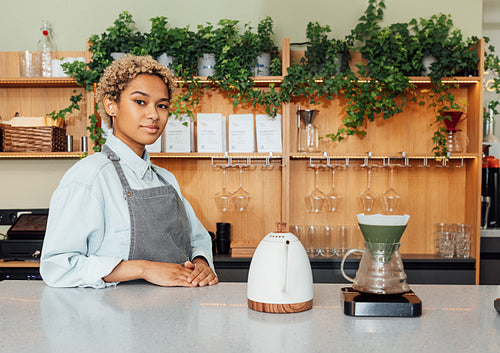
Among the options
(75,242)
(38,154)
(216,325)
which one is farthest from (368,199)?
(216,325)

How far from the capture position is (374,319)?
3.81 feet

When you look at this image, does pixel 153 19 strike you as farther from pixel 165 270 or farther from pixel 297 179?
pixel 165 270

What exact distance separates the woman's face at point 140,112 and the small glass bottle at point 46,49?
1817mm

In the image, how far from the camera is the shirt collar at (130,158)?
1.75 meters

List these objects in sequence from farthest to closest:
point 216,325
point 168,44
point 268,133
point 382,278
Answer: point 268,133 < point 168,44 < point 382,278 < point 216,325

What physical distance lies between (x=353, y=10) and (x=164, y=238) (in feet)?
8.06

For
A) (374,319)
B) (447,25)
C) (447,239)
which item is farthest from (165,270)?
(447,25)

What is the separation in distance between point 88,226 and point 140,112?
0.45 meters

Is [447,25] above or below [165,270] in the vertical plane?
above

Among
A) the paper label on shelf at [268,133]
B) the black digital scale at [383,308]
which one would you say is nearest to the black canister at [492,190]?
the paper label on shelf at [268,133]

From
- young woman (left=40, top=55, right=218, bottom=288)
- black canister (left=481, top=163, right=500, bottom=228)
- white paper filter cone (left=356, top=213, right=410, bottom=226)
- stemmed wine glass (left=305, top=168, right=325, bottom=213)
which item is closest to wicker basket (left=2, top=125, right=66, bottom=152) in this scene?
young woman (left=40, top=55, right=218, bottom=288)

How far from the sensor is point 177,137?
3.34 m

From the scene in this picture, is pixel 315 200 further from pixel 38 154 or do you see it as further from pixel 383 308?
pixel 383 308

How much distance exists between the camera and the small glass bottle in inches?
134
